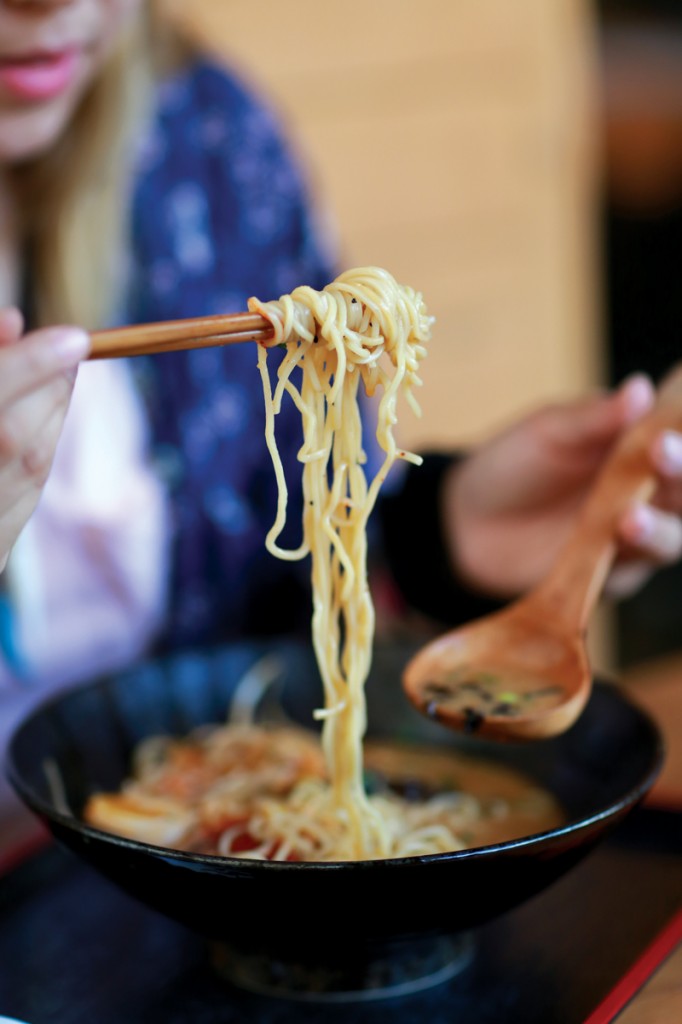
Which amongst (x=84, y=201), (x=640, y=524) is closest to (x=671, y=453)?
(x=640, y=524)

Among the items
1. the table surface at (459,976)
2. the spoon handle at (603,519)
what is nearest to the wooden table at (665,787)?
the table surface at (459,976)

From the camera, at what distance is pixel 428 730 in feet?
3.70

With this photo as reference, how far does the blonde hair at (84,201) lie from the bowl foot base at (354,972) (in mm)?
861

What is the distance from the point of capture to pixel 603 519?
102 centimetres

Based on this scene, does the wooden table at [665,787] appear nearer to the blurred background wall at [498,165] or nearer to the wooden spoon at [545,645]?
the wooden spoon at [545,645]

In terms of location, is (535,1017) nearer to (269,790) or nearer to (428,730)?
(269,790)

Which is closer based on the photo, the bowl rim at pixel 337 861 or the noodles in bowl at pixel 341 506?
the bowl rim at pixel 337 861

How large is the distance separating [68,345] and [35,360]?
2cm

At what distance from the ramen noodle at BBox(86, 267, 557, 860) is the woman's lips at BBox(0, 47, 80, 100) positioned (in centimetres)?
46

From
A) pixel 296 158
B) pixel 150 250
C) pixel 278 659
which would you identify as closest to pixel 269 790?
pixel 278 659

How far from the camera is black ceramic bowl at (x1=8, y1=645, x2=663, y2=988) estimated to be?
0.66 metres

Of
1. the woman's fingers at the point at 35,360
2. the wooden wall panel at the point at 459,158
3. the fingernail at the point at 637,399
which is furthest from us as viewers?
the wooden wall panel at the point at 459,158

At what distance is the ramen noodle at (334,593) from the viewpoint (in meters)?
0.80

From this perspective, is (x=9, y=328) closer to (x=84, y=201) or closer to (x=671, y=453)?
(x=671, y=453)
